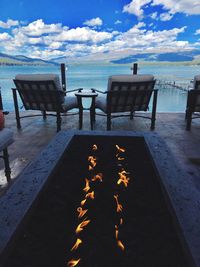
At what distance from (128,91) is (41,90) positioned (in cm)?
157

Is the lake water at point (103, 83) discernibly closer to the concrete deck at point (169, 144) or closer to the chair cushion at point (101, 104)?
the concrete deck at point (169, 144)

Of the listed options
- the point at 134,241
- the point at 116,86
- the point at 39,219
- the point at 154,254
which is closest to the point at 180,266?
the point at 154,254

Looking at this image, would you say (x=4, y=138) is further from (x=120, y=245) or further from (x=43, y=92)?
(x=43, y=92)

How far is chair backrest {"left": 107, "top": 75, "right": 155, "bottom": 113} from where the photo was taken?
13.3ft

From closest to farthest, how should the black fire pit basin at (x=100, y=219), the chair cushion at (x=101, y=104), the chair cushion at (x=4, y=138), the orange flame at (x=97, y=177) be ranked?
the black fire pit basin at (x=100, y=219) < the orange flame at (x=97, y=177) < the chair cushion at (x=4, y=138) < the chair cushion at (x=101, y=104)

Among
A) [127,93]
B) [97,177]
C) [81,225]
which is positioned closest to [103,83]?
[127,93]

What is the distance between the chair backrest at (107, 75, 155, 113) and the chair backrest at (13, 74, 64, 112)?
36.3 inches

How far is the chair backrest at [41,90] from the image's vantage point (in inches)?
160

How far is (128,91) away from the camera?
4.16 metres

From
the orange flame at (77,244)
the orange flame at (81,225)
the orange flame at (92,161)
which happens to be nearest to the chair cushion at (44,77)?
the orange flame at (92,161)

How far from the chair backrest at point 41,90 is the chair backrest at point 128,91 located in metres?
0.92

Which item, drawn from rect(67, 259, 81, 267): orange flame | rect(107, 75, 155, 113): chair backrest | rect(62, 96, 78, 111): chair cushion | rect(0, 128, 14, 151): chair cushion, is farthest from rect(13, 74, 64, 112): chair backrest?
rect(67, 259, 81, 267): orange flame

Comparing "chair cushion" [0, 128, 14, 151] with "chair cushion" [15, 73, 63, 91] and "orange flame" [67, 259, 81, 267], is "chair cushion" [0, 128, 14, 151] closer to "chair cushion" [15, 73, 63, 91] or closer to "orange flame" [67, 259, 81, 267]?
"orange flame" [67, 259, 81, 267]

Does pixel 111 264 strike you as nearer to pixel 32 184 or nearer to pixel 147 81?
pixel 32 184
